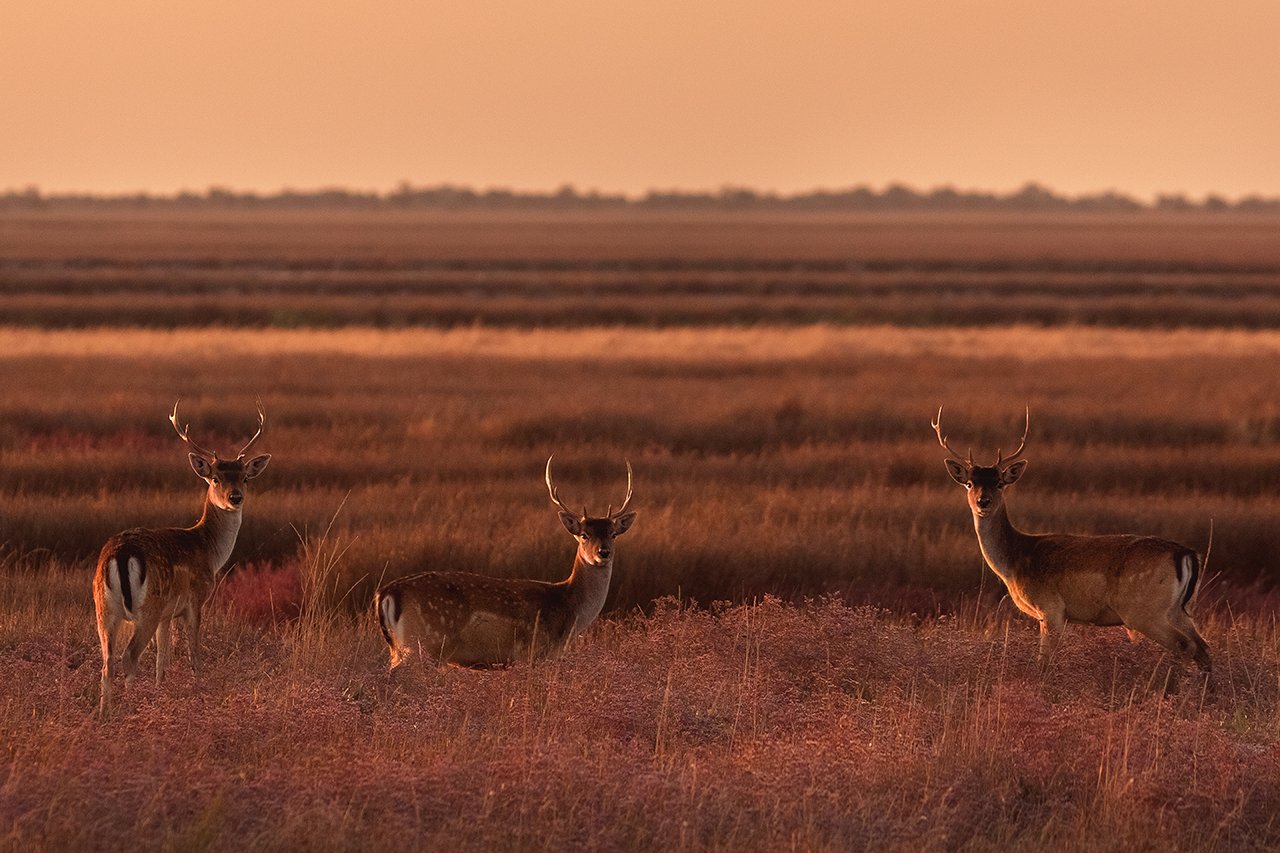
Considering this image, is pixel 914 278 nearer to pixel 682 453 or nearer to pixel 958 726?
pixel 682 453

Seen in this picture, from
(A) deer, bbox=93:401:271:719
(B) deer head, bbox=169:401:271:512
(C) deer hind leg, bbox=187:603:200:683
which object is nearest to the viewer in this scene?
(A) deer, bbox=93:401:271:719

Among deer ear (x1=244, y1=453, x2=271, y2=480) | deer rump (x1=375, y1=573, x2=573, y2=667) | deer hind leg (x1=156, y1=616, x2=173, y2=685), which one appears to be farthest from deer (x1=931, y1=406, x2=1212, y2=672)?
deer hind leg (x1=156, y1=616, x2=173, y2=685)

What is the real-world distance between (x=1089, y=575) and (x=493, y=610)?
357 cm

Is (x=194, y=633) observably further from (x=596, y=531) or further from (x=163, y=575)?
(x=596, y=531)

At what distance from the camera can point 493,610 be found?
1010 centimetres

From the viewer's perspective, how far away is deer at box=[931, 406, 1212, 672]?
10.6m

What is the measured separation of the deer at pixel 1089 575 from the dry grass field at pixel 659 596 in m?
0.27

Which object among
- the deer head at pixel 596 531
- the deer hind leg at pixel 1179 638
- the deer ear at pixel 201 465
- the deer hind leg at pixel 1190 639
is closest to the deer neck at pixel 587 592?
the deer head at pixel 596 531

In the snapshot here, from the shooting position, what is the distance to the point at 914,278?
218 feet

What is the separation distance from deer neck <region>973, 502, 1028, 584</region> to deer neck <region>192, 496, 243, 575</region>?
4.54 m

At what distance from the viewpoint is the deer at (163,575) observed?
9398 millimetres

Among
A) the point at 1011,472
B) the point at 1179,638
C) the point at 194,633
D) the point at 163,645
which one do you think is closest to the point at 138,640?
the point at 163,645

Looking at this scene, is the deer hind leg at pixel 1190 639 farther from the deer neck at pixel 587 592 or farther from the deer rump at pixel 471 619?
the deer rump at pixel 471 619

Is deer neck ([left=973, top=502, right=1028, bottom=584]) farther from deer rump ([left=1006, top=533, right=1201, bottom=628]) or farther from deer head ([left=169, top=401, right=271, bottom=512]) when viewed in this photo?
deer head ([left=169, top=401, right=271, bottom=512])
